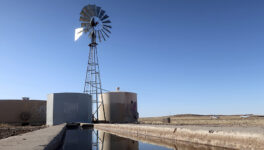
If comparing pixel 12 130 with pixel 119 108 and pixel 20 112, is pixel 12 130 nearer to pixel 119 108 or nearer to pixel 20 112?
pixel 119 108

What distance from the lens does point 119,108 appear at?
27094 millimetres

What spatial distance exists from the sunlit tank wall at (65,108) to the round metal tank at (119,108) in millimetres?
4585

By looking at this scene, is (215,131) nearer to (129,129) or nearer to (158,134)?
(158,134)

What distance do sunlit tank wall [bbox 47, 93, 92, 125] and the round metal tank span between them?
459 cm

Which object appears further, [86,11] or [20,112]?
[20,112]

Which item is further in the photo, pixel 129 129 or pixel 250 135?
pixel 129 129

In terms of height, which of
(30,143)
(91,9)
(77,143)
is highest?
(91,9)

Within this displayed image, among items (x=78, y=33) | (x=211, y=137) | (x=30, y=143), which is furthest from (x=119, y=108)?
(x=30, y=143)

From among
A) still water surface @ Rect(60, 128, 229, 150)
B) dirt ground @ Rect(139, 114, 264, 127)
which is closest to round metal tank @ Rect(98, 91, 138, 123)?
dirt ground @ Rect(139, 114, 264, 127)

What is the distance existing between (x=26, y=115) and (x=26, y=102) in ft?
5.97

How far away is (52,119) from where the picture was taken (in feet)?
73.7

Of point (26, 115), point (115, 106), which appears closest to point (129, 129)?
point (115, 106)

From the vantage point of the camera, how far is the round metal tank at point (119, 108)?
2698cm

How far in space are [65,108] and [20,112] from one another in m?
10.7
